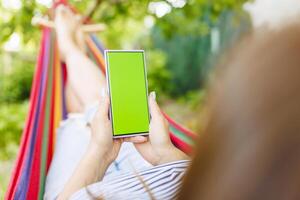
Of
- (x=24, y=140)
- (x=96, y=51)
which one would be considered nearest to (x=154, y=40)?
(x=96, y=51)

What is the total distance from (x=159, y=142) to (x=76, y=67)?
2.72 feet

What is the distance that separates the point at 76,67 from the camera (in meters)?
1.73

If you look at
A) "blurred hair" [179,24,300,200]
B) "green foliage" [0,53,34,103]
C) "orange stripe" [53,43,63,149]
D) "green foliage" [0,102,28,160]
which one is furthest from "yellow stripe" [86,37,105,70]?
"green foliage" [0,53,34,103]

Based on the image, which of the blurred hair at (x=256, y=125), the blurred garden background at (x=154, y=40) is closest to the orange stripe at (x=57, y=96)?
the blurred garden background at (x=154, y=40)

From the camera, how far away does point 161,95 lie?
6734mm

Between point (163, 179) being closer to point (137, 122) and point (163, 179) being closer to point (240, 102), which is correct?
point (137, 122)

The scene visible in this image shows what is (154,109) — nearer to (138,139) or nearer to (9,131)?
(138,139)

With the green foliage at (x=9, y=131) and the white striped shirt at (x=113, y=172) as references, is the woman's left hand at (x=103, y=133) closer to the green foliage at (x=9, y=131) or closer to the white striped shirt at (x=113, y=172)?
the white striped shirt at (x=113, y=172)

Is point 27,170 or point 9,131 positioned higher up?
point 27,170

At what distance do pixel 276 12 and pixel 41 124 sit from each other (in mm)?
1212

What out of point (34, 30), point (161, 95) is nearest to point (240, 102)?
point (34, 30)

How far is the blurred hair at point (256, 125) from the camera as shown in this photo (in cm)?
48

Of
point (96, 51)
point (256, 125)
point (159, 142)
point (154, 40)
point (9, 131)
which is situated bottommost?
point (9, 131)

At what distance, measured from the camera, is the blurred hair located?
0.48 m
